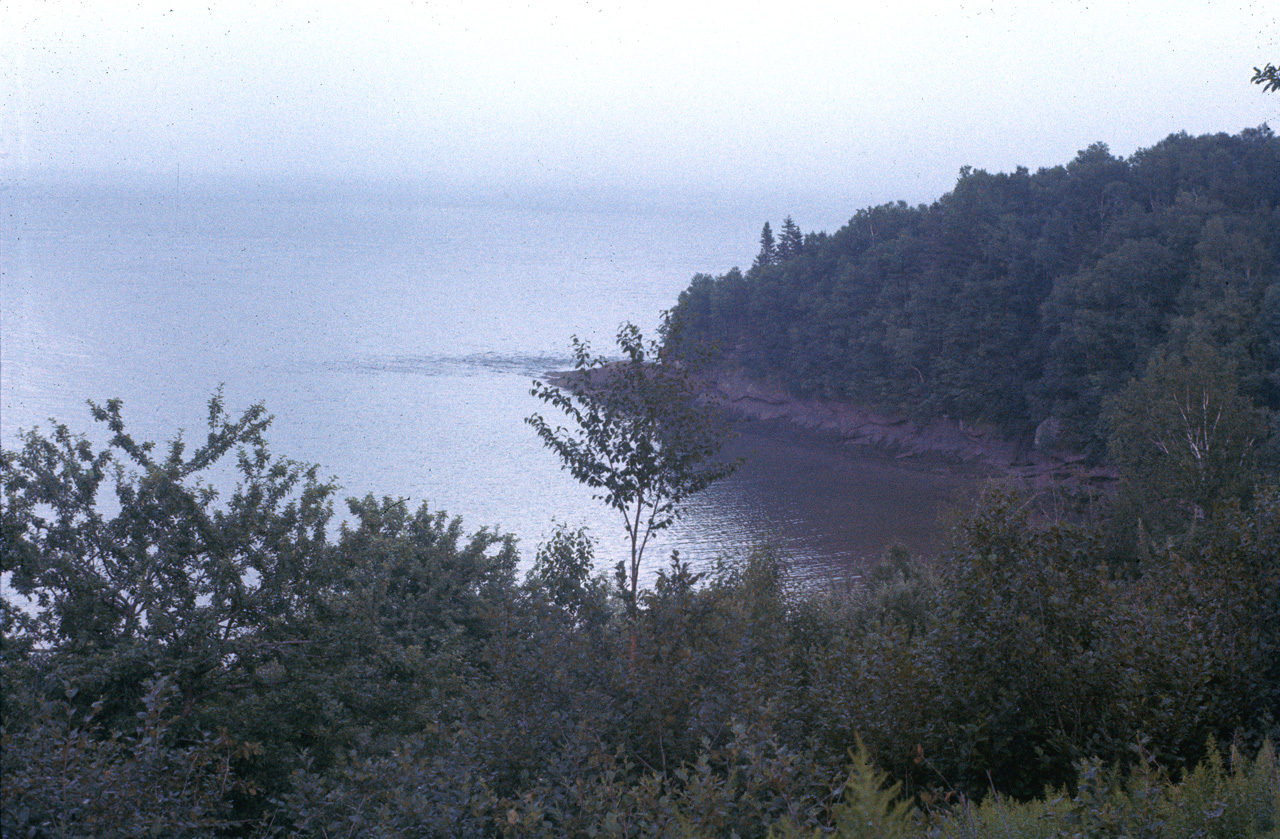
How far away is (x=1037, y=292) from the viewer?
61.8m

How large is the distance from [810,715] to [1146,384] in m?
31.7

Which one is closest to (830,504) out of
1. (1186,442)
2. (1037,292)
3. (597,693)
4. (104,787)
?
(1186,442)

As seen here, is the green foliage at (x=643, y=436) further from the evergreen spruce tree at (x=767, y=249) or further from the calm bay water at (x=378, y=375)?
the evergreen spruce tree at (x=767, y=249)

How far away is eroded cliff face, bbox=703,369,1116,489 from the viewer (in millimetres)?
52375

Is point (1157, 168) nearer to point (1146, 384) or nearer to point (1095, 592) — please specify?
point (1146, 384)

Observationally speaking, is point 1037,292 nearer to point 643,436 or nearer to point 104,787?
point 643,436

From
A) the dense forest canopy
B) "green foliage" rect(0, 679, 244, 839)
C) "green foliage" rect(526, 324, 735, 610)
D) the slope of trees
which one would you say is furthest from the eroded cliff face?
"green foliage" rect(0, 679, 244, 839)

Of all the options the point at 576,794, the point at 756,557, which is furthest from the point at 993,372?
the point at 576,794

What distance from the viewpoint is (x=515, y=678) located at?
22.8 ft

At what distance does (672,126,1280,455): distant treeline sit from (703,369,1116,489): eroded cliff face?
1.08 meters

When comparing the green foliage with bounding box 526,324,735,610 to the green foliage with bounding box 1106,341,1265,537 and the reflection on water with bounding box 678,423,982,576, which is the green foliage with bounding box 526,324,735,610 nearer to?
the green foliage with bounding box 1106,341,1265,537

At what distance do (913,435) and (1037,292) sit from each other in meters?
12.9

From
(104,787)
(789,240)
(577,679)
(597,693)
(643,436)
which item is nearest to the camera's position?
(104,787)

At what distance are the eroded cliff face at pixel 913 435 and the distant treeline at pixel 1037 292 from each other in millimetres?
1084
